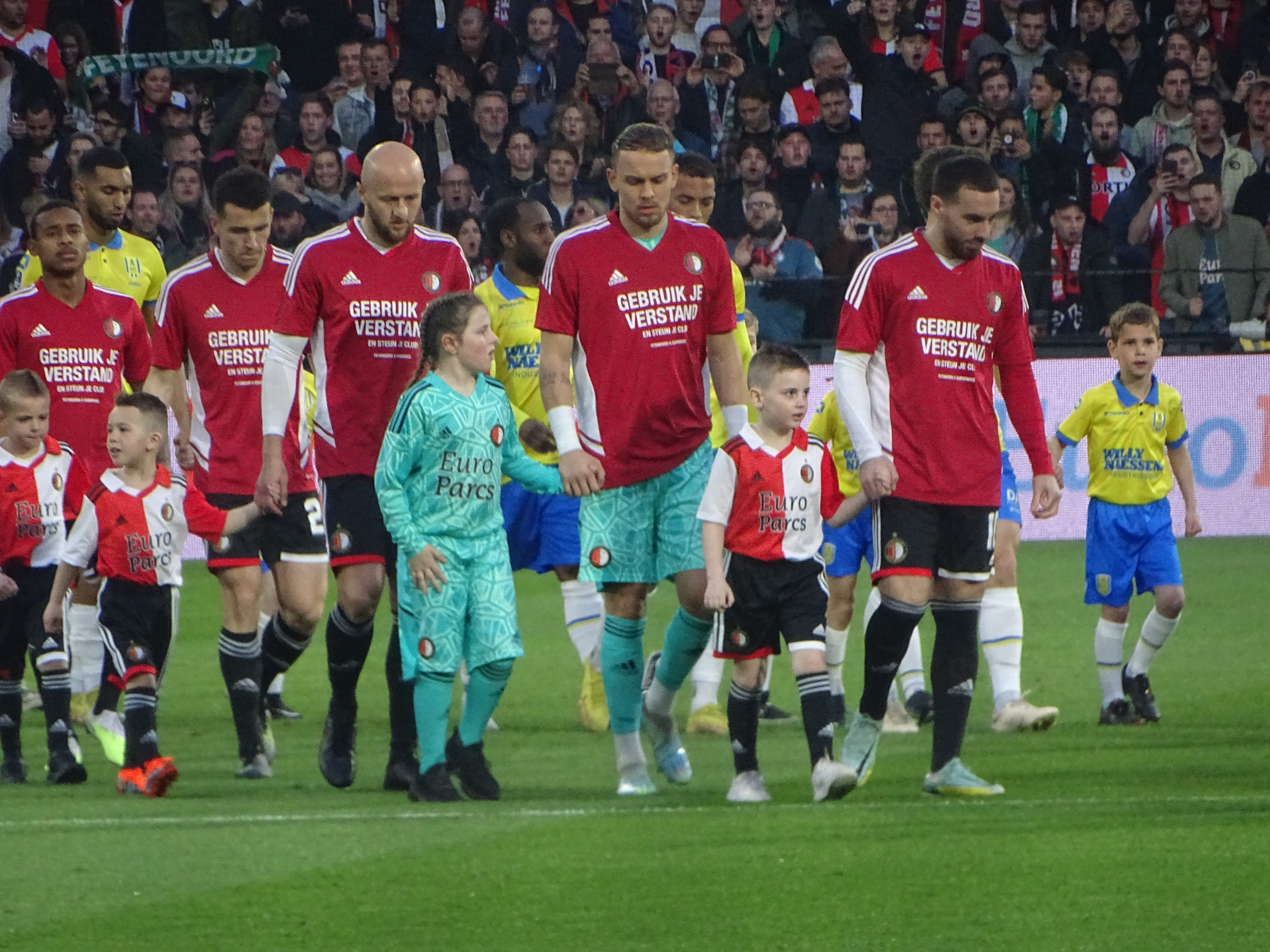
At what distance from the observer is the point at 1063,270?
15.7m

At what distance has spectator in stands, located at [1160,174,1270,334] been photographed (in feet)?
A: 49.5

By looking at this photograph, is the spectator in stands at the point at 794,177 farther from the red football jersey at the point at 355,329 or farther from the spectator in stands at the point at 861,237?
the red football jersey at the point at 355,329

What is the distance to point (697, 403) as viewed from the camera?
271 inches

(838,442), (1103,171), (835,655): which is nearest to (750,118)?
(1103,171)

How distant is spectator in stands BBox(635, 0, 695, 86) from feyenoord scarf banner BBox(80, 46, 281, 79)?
3.24 meters

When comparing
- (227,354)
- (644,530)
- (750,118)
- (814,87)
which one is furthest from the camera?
(814,87)

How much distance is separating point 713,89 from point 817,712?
461 inches

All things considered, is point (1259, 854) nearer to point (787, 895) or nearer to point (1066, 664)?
point (787, 895)

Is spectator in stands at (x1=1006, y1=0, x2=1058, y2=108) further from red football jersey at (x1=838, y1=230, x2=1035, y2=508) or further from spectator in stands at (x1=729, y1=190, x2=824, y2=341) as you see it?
red football jersey at (x1=838, y1=230, x2=1035, y2=508)

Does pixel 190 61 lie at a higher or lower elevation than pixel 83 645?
higher

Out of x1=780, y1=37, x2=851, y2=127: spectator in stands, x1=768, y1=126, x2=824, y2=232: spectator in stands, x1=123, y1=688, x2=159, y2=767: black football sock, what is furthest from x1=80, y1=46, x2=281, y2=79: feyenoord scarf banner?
x1=123, y1=688, x2=159, y2=767: black football sock

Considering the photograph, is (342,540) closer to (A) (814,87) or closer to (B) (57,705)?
(B) (57,705)

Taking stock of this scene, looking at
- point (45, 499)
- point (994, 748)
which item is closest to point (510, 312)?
point (45, 499)

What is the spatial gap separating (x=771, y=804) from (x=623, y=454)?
1252 mm
